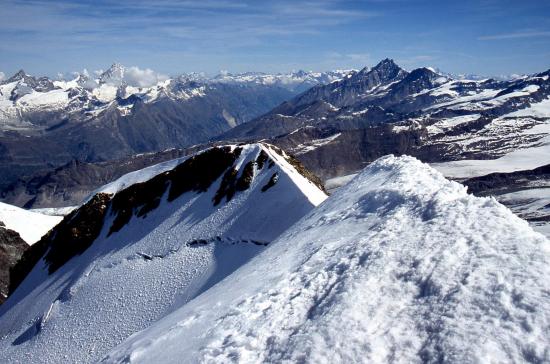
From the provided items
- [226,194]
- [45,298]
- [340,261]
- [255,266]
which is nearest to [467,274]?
[340,261]

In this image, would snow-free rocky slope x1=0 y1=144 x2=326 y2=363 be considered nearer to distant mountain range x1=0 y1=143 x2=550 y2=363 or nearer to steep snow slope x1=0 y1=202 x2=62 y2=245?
distant mountain range x1=0 y1=143 x2=550 y2=363

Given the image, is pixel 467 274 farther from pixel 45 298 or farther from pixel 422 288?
pixel 45 298

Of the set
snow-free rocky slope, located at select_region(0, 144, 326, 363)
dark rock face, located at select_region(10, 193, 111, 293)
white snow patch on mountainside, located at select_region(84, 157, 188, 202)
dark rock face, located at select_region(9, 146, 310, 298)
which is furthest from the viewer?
white snow patch on mountainside, located at select_region(84, 157, 188, 202)

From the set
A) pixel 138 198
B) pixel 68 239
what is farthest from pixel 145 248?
pixel 68 239

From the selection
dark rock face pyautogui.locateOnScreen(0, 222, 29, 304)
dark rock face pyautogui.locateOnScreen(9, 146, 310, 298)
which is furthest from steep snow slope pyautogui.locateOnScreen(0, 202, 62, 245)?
dark rock face pyautogui.locateOnScreen(9, 146, 310, 298)

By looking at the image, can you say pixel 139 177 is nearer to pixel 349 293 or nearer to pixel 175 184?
pixel 175 184

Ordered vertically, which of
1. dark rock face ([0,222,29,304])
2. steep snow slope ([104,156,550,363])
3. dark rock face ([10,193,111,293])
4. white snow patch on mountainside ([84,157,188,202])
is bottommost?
dark rock face ([0,222,29,304])
